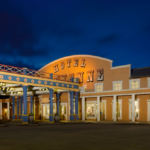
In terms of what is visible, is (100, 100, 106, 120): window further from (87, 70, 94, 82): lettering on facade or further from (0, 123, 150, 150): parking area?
(0, 123, 150, 150): parking area

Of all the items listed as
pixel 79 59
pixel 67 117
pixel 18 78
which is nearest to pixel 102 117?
pixel 67 117

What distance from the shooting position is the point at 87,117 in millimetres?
32281

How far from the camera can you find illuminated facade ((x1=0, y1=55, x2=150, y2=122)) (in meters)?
27.2

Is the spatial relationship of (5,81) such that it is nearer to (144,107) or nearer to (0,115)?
(144,107)

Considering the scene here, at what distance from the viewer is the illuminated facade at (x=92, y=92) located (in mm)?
27219

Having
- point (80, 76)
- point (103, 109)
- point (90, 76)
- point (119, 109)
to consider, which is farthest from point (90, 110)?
point (80, 76)

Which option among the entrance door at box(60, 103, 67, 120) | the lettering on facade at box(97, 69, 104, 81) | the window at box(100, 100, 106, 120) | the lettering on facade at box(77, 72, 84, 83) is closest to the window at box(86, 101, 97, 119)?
the window at box(100, 100, 106, 120)

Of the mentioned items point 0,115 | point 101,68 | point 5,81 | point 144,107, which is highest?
point 101,68

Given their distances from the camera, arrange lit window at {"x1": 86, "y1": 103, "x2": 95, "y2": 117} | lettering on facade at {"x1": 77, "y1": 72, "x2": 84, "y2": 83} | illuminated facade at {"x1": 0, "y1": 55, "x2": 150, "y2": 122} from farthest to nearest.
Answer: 1. lettering on facade at {"x1": 77, "y1": 72, "x2": 84, "y2": 83}
2. lit window at {"x1": 86, "y1": 103, "x2": 95, "y2": 117}
3. illuminated facade at {"x1": 0, "y1": 55, "x2": 150, "y2": 122}

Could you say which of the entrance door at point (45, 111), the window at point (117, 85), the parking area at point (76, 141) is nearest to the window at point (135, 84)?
the window at point (117, 85)

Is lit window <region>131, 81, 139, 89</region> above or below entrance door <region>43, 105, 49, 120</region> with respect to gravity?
above

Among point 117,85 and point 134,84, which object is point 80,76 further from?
point 134,84

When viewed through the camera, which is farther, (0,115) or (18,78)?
(0,115)

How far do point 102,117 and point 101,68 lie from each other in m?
7.23
